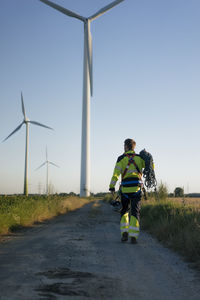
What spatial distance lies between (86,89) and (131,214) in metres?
30.7

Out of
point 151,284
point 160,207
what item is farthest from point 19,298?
point 160,207

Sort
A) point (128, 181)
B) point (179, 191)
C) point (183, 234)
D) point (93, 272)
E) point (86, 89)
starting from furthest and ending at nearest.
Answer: point (86, 89)
point (179, 191)
point (128, 181)
point (183, 234)
point (93, 272)

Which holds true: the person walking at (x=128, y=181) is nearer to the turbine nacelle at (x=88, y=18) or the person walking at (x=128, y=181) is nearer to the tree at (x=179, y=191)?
the tree at (x=179, y=191)

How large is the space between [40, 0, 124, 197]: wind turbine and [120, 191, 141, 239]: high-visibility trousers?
26.8m

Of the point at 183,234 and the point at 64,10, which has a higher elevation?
the point at 64,10

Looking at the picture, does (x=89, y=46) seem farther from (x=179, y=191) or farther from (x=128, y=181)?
(x=128, y=181)

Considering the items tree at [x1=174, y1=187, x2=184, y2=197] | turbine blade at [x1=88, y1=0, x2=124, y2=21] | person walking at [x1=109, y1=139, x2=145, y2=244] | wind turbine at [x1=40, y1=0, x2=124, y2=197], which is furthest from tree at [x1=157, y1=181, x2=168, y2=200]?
turbine blade at [x1=88, y1=0, x2=124, y2=21]

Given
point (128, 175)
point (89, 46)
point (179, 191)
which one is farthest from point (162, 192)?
point (89, 46)

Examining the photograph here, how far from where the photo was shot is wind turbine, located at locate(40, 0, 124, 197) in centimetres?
3400

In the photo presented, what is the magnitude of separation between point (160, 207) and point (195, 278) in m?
8.31

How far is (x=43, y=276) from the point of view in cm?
432

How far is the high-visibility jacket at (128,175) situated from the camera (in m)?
8.26

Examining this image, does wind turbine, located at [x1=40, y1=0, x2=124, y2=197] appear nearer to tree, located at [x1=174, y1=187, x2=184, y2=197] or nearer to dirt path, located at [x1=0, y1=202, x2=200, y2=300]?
tree, located at [x1=174, y1=187, x2=184, y2=197]

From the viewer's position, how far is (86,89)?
123 ft
